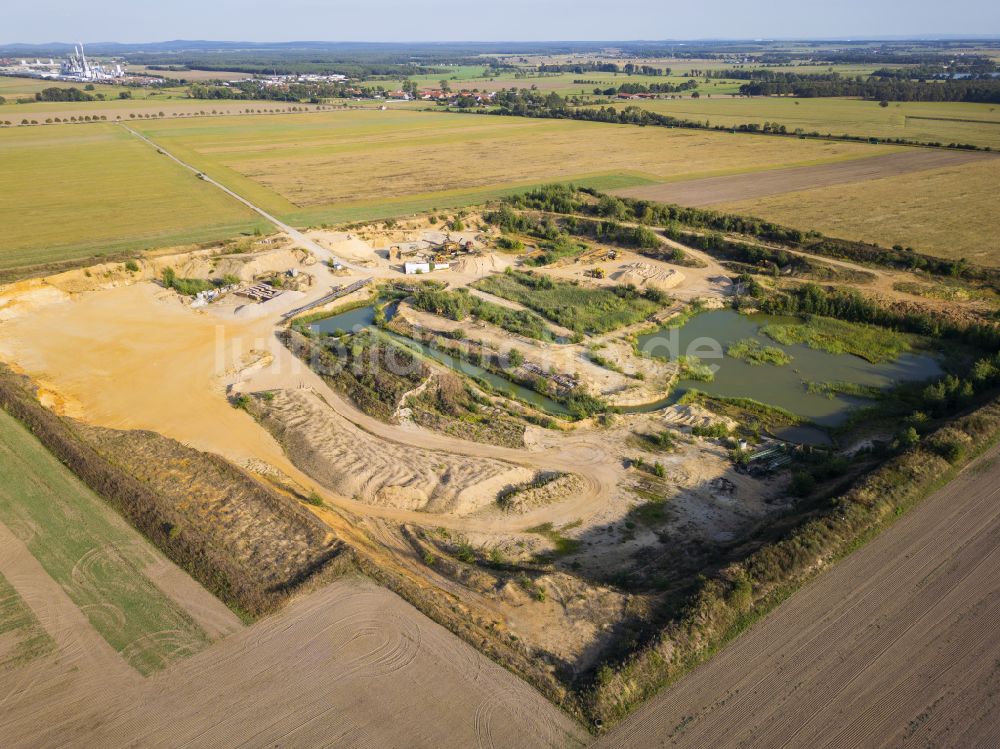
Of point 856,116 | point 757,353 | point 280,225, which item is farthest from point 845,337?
point 856,116

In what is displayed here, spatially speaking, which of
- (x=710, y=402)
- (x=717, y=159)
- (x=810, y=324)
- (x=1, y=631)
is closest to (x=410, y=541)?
(x=1, y=631)

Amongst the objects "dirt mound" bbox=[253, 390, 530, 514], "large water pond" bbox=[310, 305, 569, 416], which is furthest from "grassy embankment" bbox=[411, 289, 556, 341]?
"dirt mound" bbox=[253, 390, 530, 514]

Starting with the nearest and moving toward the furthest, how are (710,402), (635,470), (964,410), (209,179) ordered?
1. (635,470)
2. (964,410)
3. (710,402)
4. (209,179)

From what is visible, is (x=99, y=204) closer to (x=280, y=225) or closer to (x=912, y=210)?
(x=280, y=225)

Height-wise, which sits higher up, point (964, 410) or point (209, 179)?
point (209, 179)

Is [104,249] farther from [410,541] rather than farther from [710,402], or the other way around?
→ [710,402]

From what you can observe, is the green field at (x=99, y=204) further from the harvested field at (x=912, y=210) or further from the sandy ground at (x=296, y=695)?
the harvested field at (x=912, y=210)
